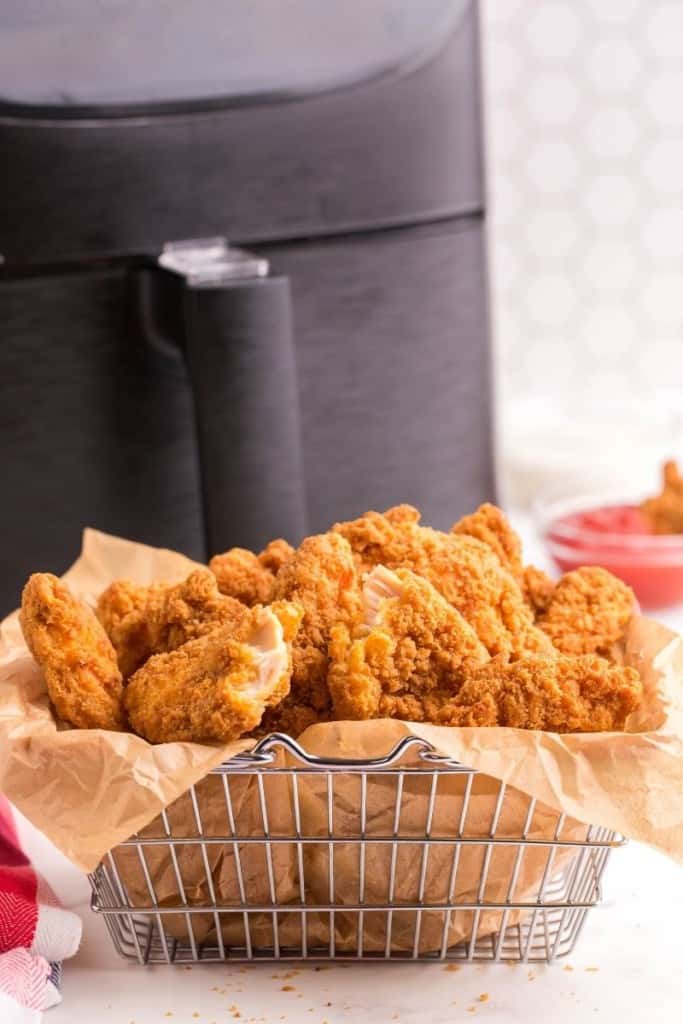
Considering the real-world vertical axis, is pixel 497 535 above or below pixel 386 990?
above

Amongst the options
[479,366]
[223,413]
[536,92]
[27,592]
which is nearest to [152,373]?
[223,413]

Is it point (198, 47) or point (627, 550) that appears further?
point (627, 550)

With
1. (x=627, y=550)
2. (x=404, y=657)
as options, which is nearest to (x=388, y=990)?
(x=404, y=657)

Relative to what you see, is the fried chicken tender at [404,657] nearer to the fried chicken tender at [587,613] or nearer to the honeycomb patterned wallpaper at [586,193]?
the fried chicken tender at [587,613]

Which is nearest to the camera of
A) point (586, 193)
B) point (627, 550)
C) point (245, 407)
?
point (245, 407)

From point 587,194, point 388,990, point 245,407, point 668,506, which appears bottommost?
point 388,990

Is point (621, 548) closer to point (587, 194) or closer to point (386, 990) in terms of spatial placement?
point (386, 990)

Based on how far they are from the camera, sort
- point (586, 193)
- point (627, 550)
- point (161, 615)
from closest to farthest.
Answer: point (161, 615), point (627, 550), point (586, 193)

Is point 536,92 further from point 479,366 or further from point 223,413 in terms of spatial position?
point 223,413
